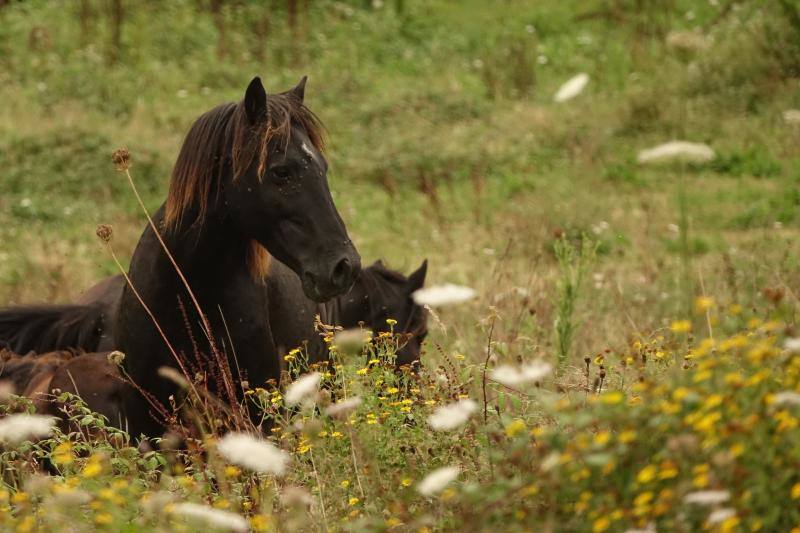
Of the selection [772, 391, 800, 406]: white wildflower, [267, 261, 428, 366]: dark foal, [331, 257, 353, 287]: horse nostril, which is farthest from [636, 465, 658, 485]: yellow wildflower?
[267, 261, 428, 366]: dark foal

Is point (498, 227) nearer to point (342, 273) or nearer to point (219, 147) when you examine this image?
point (219, 147)

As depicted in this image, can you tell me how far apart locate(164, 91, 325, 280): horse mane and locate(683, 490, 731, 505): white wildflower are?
8.73ft

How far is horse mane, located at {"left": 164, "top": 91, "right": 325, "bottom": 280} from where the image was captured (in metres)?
4.87

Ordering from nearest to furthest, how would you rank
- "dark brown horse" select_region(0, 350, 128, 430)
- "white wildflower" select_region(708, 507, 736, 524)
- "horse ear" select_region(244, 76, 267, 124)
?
"white wildflower" select_region(708, 507, 736, 524), "horse ear" select_region(244, 76, 267, 124), "dark brown horse" select_region(0, 350, 128, 430)

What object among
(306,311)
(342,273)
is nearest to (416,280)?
(306,311)

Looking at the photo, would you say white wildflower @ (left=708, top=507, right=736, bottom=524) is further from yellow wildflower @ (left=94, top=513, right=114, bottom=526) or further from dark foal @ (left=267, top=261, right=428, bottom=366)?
dark foal @ (left=267, top=261, right=428, bottom=366)

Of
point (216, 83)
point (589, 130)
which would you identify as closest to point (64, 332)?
point (589, 130)

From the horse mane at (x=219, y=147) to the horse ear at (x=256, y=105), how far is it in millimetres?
24

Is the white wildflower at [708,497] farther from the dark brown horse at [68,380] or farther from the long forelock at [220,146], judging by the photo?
the dark brown horse at [68,380]

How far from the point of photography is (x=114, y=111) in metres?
14.0

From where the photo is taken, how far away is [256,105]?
491cm

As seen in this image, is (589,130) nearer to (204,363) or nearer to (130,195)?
(130,195)

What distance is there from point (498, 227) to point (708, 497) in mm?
8380

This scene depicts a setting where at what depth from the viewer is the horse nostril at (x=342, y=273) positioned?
4.64 metres
